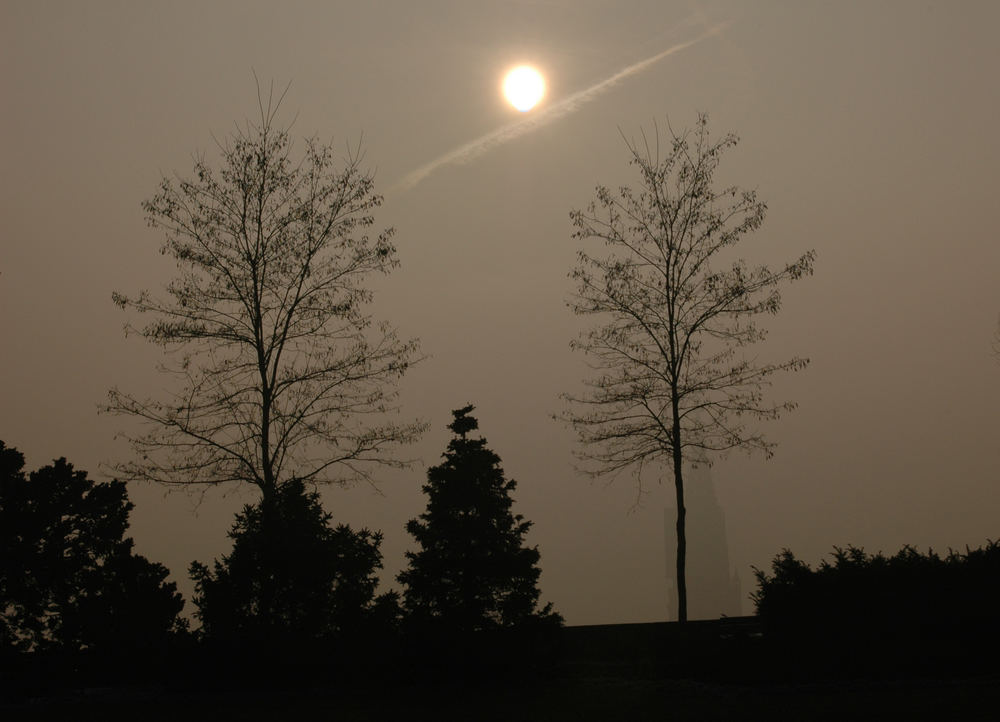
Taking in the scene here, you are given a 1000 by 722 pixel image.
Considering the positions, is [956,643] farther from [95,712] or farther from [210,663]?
[95,712]

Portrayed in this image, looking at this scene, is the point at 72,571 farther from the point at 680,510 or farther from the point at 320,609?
the point at 680,510

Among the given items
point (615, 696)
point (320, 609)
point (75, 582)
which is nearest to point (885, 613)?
point (615, 696)

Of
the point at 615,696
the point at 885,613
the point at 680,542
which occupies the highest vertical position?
the point at 680,542

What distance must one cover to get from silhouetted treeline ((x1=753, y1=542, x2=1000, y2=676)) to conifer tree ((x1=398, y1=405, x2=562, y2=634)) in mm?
4251

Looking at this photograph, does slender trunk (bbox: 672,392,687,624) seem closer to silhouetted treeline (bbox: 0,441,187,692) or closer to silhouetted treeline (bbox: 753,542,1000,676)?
silhouetted treeline (bbox: 753,542,1000,676)

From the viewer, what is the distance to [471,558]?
16703 millimetres

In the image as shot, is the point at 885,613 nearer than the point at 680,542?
Yes

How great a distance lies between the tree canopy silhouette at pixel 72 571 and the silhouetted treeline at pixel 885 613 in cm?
1174

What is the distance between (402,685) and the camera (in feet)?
53.0

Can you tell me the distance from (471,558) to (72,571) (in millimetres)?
9381

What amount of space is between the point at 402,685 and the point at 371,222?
1143 centimetres

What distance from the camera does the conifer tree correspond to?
54.5 feet

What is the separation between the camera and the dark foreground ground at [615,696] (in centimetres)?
1149

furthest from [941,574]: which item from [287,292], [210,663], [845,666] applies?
[287,292]
